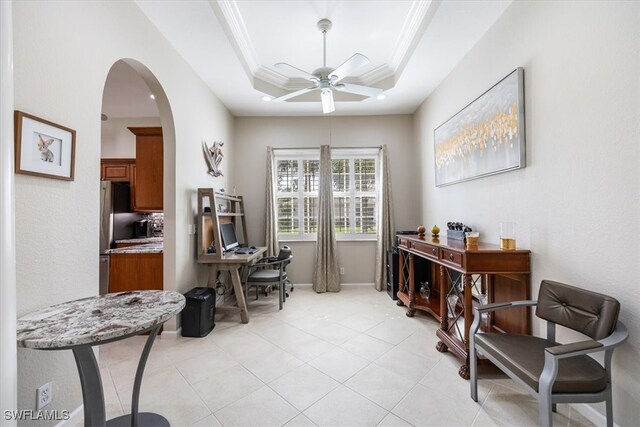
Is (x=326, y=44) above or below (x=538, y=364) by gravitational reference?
above

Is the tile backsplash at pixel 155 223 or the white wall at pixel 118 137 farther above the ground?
the white wall at pixel 118 137

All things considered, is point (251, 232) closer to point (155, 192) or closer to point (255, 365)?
point (155, 192)

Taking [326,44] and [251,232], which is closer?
[326,44]

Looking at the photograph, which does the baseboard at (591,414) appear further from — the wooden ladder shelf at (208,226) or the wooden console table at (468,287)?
the wooden ladder shelf at (208,226)

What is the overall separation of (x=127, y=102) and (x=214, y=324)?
11.5ft

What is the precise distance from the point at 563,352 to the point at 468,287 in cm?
81

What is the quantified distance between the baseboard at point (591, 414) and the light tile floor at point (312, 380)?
0.16 ft

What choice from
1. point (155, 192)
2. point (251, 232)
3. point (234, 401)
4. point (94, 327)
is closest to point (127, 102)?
point (155, 192)

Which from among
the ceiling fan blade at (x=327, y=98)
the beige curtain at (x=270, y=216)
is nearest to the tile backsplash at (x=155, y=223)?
the beige curtain at (x=270, y=216)

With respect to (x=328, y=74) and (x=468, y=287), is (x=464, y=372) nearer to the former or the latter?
(x=468, y=287)

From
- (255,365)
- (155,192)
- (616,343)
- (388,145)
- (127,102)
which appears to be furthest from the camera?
(388,145)

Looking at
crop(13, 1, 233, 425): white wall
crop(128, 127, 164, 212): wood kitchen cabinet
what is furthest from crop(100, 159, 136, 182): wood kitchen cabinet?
crop(13, 1, 233, 425): white wall

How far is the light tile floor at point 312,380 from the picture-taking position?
1.69 metres

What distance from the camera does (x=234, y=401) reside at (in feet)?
6.04
